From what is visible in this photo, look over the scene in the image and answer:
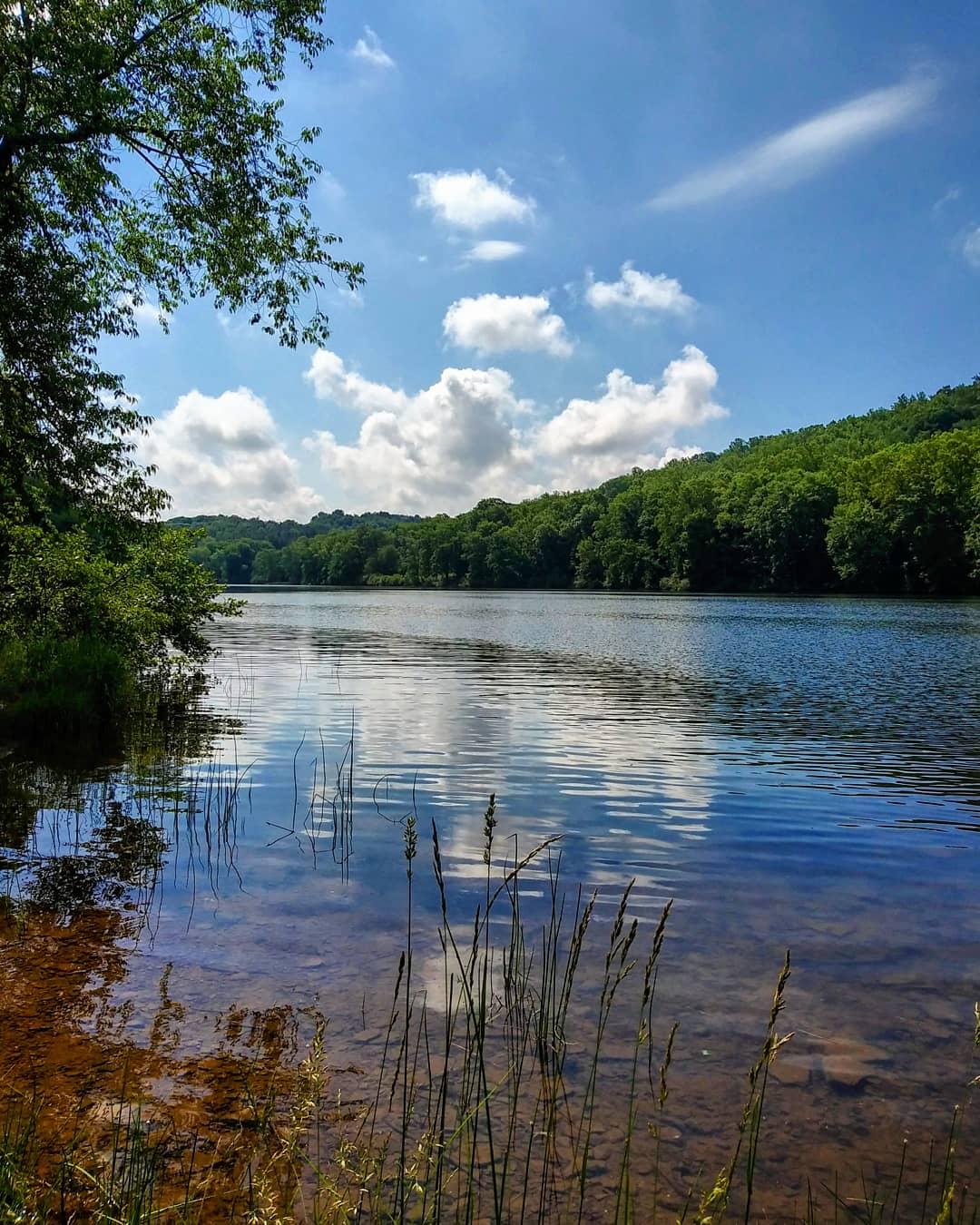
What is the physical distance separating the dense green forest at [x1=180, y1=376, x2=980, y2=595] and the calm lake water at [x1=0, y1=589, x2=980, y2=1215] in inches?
2037

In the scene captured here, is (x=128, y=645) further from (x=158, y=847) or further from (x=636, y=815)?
(x=636, y=815)

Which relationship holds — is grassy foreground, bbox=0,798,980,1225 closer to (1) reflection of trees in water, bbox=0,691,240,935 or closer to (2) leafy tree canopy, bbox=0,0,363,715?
A: (1) reflection of trees in water, bbox=0,691,240,935

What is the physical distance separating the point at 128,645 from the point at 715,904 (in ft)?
55.6

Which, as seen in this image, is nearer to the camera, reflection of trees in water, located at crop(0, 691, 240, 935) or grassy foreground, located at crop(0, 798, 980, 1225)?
grassy foreground, located at crop(0, 798, 980, 1225)

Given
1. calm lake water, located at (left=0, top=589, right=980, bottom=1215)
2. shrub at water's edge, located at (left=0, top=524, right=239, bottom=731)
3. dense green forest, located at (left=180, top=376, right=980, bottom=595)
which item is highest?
dense green forest, located at (left=180, top=376, right=980, bottom=595)

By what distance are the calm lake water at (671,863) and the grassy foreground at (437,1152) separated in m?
0.22

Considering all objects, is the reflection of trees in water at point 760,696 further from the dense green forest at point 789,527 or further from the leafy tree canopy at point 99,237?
the dense green forest at point 789,527

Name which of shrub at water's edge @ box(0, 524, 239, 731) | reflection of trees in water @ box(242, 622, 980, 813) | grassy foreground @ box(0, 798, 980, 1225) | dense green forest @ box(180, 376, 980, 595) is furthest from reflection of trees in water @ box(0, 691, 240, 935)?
dense green forest @ box(180, 376, 980, 595)

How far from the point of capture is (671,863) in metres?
9.37

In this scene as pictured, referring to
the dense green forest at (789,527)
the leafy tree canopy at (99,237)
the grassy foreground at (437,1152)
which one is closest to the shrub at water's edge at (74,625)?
the leafy tree canopy at (99,237)

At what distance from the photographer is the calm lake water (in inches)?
208

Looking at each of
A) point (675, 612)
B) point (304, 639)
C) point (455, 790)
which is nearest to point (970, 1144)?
point (455, 790)

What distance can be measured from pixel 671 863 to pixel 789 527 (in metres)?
124

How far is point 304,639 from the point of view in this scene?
48.0 m
